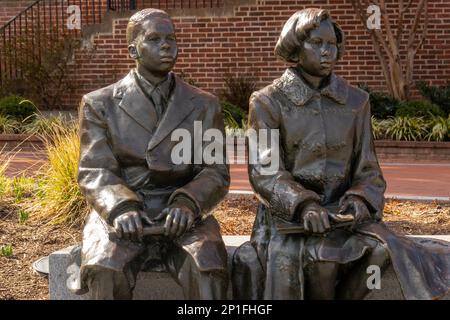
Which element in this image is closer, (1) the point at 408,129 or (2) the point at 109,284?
(2) the point at 109,284

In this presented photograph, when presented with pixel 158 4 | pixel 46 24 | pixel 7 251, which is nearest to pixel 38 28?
pixel 46 24

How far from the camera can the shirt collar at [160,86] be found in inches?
201

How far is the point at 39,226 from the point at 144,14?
11.5 ft

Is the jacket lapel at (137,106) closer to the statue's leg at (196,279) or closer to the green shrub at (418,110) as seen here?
the statue's leg at (196,279)

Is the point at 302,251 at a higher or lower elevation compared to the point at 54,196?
higher

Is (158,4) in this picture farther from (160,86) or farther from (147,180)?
(147,180)

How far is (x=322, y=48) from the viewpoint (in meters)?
4.93

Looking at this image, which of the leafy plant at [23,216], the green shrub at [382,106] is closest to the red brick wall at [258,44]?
the green shrub at [382,106]

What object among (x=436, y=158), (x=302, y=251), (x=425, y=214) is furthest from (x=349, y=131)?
(x=436, y=158)

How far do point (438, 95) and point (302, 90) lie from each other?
32.6ft

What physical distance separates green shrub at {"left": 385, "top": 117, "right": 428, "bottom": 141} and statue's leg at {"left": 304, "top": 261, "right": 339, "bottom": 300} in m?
8.70

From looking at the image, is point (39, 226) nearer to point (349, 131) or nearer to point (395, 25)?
point (349, 131)

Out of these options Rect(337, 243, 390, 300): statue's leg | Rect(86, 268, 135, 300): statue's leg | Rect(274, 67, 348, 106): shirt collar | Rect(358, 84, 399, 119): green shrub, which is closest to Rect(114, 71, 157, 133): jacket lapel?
Rect(274, 67, 348, 106): shirt collar

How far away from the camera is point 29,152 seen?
1369cm
